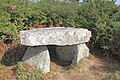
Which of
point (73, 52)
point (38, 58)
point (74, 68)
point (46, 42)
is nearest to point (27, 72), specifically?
point (38, 58)

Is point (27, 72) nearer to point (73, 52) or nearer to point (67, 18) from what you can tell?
point (73, 52)

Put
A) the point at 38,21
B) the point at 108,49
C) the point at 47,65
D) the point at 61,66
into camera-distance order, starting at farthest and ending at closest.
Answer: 1. the point at 38,21
2. the point at 108,49
3. the point at 61,66
4. the point at 47,65

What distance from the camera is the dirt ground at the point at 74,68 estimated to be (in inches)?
295

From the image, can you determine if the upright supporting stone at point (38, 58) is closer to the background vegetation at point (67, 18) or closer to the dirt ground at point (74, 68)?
the dirt ground at point (74, 68)

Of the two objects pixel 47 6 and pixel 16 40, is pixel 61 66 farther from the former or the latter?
pixel 47 6

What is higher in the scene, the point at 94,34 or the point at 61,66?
the point at 94,34

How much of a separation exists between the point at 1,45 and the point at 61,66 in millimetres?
1998

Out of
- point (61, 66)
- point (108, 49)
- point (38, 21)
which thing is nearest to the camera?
point (61, 66)

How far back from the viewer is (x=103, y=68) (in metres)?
8.25

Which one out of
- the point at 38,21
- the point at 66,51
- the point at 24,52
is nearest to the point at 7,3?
the point at 38,21

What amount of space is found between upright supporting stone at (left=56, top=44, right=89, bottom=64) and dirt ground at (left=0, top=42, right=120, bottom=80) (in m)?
0.18

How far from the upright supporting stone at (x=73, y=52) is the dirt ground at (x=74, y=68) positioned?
0.18 metres

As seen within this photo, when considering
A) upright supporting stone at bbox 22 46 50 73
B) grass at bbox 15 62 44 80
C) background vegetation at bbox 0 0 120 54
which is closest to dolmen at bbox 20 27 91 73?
upright supporting stone at bbox 22 46 50 73

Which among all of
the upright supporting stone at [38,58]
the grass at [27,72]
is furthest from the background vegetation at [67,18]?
the grass at [27,72]
